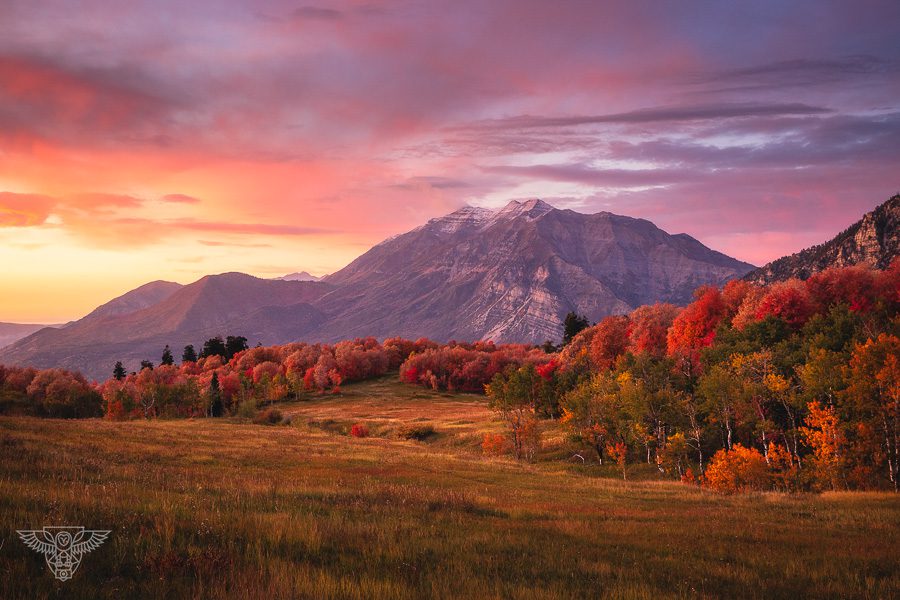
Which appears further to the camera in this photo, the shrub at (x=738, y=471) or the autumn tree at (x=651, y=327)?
the autumn tree at (x=651, y=327)

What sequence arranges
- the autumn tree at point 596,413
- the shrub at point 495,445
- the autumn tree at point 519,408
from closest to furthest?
the autumn tree at point 596,413 → the shrub at point 495,445 → the autumn tree at point 519,408

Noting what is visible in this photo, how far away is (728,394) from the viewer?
6169 centimetres

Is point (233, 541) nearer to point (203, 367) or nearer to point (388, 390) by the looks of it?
point (388, 390)

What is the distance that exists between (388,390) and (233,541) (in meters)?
166

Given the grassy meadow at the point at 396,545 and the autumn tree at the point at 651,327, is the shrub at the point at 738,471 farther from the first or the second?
the autumn tree at the point at 651,327

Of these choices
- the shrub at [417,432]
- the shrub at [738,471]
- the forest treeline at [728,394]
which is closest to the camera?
the shrub at [738,471]

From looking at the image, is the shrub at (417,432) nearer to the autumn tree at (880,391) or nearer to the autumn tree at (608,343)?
the autumn tree at (608,343)

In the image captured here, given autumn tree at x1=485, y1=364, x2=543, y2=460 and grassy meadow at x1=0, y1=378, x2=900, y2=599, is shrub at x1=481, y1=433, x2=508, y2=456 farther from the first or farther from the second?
grassy meadow at x1=0, y1=378, x2=900, y2=599

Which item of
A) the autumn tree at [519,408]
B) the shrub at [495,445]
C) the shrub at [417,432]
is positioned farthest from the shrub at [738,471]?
the shrub at [417,432]

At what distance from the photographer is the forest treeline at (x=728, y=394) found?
178 feet

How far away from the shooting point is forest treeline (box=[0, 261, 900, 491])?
54.1 m

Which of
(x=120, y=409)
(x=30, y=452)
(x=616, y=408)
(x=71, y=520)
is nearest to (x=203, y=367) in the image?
(x=120, y=409)

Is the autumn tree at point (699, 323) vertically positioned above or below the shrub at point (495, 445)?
above

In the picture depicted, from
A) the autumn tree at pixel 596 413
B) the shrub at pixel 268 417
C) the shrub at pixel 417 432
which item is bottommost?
the shrub at pixel 417 432
